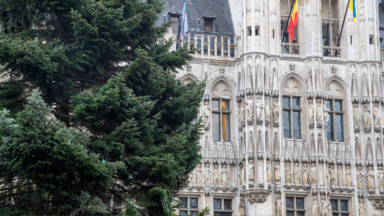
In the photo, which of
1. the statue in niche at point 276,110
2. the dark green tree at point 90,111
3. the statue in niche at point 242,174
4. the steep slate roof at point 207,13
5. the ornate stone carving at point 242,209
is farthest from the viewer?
the steep slate roof at point 207,13

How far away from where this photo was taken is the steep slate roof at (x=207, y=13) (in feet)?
113

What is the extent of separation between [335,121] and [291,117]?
2.29 metres

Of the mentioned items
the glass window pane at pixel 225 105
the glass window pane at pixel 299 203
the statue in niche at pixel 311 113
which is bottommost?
the glass window pane at pixel 299 203

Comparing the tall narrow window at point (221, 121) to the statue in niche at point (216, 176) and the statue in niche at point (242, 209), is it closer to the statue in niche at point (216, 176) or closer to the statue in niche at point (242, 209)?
the statue in niche at point (216, 176)

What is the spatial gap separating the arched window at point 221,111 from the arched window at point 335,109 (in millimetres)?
4846

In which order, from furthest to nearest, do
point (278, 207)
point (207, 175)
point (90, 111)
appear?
point (207, 175) < point (278, 207) < point (90, 111)

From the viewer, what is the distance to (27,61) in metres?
17.2

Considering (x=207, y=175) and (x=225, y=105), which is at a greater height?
(x=225, y=105)

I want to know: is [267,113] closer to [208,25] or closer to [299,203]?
[299,203]

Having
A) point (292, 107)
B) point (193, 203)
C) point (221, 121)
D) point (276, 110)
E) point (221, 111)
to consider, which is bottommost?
point (193, 203)

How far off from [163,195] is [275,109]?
14.6 meters

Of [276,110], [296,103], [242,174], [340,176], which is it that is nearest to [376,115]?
[340,176]

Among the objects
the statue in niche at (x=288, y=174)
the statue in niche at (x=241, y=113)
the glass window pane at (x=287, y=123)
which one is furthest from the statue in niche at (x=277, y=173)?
the statue in niche at (x=241, y=113)

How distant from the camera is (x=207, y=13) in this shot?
34469 millimetres
